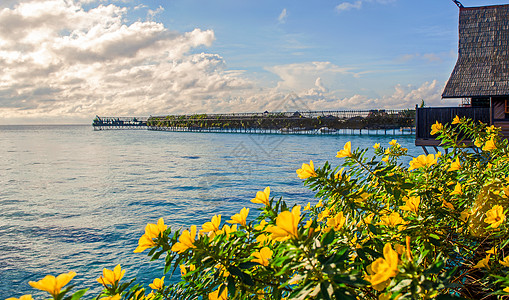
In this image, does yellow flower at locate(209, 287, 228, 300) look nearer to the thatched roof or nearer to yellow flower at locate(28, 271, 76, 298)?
yellow flower at locate(28, 271, 76, 298)

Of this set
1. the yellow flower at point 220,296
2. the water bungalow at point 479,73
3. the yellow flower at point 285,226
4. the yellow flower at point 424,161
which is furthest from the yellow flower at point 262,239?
the water bungalow at point 479,73

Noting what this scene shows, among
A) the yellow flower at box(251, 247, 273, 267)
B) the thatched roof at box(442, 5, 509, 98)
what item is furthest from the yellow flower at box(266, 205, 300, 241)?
the thatched roof at box(442, 5, 509, 98)

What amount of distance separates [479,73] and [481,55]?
1188mm

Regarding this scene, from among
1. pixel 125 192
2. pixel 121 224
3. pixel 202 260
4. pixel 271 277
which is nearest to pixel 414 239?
pixel 271 277

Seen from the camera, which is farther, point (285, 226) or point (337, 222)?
point (337, 222)

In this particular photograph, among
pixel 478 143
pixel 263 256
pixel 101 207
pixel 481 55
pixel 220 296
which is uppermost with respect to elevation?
pixel 481 55

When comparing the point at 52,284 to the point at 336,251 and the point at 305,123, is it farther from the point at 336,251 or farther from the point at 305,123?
the point at 305,123

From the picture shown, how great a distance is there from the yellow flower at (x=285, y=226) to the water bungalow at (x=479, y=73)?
14020 mm

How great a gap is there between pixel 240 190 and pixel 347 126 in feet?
182

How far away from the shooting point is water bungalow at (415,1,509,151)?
13.7m

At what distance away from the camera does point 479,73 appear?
14.8 m

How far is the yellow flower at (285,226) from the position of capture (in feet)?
3.76

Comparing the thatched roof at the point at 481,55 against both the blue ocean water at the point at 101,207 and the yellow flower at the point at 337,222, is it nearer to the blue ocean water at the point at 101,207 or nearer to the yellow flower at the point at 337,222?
the blue ocean water at the point at 101,207

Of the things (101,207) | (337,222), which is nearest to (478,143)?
(337,222)
